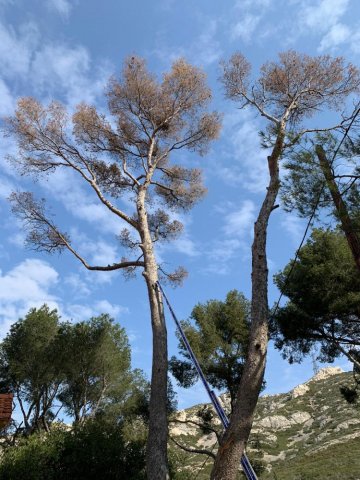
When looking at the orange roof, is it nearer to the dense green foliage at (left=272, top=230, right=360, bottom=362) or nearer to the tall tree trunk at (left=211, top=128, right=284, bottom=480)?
the tall tree trunk at (left=211, top=128, right=284, bottom=480)

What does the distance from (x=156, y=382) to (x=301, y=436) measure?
3189 cm

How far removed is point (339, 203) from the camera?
5586mm

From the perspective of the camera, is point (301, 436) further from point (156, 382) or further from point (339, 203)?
point (339, 203)

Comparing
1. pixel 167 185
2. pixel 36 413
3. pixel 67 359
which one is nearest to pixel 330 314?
pixel 167 185

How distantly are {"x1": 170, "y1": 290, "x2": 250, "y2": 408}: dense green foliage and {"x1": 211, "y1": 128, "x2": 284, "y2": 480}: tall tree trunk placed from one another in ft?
22.7

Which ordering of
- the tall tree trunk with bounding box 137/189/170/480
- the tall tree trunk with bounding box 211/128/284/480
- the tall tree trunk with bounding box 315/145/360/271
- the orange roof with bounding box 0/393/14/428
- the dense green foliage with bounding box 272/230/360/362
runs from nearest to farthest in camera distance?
1. the tall tree trunk with bounding box 211/128/284/480
2. the tall tree trunk with bounding box 137/189/170/480
3. the tall tree trunk with bounding box 315/145/360/271
4. the orange roof with bounding box 0/393/14/428
5. the dense green foliage with bounding box 272/230/360/362

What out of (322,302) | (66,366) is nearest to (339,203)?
(322,302)

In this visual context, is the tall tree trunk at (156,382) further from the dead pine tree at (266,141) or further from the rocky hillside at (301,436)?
the rocky hillside at (301,436)

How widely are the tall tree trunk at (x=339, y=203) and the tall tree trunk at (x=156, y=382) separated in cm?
282

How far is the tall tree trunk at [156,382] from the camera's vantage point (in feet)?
16.1

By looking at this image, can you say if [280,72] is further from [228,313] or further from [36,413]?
[36,413]

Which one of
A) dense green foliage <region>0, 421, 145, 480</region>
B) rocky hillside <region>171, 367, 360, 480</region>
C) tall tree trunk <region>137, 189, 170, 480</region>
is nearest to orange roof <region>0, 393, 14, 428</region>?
dense green foliage <region>0, 421, 145, 480</region>

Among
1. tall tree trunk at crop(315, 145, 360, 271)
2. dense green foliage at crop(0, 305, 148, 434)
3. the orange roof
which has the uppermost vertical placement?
dense green foliage at crop(0, 305, 148, 434)

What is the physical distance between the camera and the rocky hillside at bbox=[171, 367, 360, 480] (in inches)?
789
